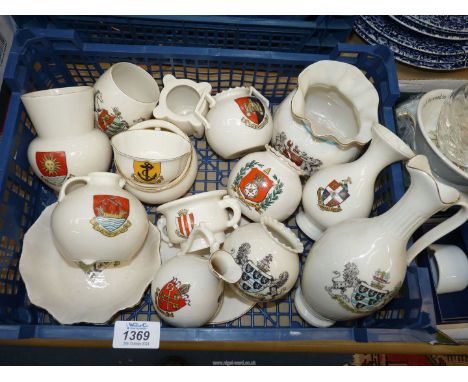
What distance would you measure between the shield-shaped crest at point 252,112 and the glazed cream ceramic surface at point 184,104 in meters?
0.09

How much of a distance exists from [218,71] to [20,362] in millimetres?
825

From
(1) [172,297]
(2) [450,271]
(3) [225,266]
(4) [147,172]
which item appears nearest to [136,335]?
(1) [172,297]

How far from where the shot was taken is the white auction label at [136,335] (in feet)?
2.35

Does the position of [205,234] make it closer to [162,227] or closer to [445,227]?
[162,227]

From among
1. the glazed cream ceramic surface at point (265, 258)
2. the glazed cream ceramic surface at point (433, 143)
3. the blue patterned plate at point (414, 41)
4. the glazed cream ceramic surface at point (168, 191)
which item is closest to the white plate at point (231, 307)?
the glazed cream ceramic surface at point (265, 258)

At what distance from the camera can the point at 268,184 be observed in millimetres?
824

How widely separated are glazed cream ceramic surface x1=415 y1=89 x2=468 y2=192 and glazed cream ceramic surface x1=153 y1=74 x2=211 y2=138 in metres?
0.44

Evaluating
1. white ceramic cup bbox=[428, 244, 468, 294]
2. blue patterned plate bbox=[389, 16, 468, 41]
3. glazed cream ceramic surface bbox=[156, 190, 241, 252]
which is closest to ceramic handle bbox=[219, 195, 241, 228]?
glazed cream ceramic surface bbox=[156, 190, 241, 252]

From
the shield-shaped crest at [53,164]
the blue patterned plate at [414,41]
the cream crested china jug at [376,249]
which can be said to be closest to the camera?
the cream crested china jug at [376,249]

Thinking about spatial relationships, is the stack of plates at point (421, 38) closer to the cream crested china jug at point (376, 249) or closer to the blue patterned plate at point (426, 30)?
the blue patterned plate at point (426, 30)

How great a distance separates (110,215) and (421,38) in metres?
0.81

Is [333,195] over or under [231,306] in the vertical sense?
over

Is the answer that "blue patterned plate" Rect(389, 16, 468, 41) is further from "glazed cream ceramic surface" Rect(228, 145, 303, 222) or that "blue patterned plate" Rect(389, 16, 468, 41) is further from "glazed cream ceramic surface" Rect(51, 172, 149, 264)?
"glazed cream ceramic surface" Rect(51, 172, 149, 264)

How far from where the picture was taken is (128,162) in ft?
2.67
